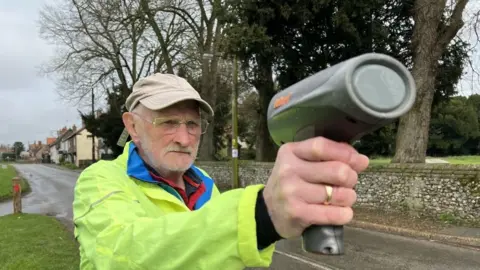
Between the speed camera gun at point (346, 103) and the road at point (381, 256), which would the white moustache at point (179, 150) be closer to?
the speed camera gun at point (346, 103)

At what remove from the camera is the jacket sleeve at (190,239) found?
88cm

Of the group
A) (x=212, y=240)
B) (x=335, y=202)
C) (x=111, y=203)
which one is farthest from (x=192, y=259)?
(x=111, y=203)

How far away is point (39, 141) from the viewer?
160875 mm

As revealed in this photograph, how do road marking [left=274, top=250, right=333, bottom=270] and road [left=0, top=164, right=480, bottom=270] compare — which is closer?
road marking [left=274, top=250, right=333, bottom=270]

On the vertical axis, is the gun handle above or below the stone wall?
above

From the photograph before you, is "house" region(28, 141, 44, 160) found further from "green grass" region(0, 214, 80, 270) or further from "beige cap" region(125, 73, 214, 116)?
"beige cap" region(125, 73, 214, 116)

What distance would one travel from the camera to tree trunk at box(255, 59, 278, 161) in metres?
15.1

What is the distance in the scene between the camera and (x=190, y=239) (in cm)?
94

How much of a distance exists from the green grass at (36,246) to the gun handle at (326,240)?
6.52 metres

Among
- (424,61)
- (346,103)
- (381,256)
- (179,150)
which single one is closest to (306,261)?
(381,256)

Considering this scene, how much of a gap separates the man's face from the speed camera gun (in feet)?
3.20

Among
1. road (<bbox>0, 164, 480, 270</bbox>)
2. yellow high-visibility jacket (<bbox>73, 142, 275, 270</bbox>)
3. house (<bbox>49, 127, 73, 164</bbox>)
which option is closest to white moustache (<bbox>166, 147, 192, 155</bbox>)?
yellow high-visibility jacket (<bbox>73, 142, 275, 270</bbox>)

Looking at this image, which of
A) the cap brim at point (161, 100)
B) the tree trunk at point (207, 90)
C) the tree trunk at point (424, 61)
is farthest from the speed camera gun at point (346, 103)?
the tree trunk at point (207, 90)

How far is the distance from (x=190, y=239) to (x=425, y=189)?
12056 millimetres
